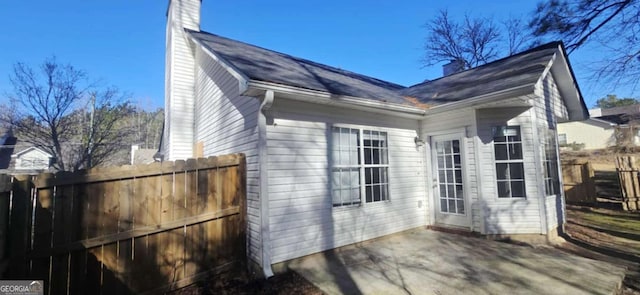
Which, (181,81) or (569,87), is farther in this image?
(181,81)

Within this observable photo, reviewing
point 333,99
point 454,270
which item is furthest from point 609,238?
point 333,99

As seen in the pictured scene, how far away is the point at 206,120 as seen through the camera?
6.98 meters

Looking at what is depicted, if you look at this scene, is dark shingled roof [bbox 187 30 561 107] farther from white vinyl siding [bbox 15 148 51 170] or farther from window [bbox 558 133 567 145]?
window [bbox 558 133 567 145]

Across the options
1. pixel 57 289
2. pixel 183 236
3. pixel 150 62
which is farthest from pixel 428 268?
pixel 150 62

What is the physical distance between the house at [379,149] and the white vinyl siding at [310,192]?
2 centimetres

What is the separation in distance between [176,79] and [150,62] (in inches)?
530

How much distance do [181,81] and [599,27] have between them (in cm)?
1190

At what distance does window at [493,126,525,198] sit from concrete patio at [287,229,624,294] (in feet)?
3.91

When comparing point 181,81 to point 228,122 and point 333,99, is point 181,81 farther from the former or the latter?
point 333,99

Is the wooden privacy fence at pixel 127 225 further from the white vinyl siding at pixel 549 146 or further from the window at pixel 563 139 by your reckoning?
the window at pixel 563 139

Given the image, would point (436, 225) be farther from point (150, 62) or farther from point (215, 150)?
point (150, 62)

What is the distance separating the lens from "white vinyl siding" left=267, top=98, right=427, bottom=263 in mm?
4332

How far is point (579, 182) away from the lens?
992 centimetres

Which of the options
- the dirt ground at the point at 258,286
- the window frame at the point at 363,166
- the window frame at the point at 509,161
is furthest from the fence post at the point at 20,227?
the window frame at the point at 509,161
